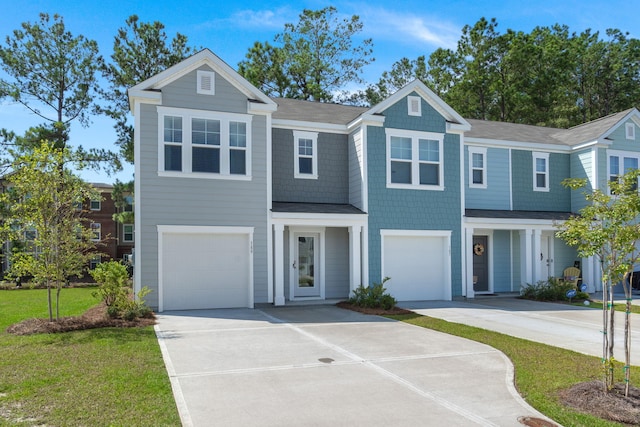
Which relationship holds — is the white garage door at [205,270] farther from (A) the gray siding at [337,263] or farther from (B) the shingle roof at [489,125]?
(B) the shingle roof at [489,125]

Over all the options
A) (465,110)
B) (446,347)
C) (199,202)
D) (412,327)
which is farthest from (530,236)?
(465,110)

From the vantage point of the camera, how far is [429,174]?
53.2 feet

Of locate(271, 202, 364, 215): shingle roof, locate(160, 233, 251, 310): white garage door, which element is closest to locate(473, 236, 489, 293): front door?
locate(271, 202, 364, 215): shingle roof

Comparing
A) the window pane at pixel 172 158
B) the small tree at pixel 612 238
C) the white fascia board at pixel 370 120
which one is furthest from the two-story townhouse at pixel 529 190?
the small tree at pixel 612 238

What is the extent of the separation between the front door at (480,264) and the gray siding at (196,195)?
26.7 feet

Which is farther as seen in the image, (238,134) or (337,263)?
(337,263)

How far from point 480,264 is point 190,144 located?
1105 cm

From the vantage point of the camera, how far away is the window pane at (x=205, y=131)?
13688 millimetres

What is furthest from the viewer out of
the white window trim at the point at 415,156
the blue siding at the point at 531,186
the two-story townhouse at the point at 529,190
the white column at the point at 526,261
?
the blue siding at the point at 531,186

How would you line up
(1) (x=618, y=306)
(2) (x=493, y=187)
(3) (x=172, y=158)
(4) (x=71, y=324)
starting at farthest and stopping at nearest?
(2) (x=493, y=187) → (1) (x=618, y=306) → (3) (x=172, y=158) → (4) (x=71, y=324)

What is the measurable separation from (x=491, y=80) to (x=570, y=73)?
21.4 ft

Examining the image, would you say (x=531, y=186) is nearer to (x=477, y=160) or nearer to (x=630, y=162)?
(x=477, y=160)

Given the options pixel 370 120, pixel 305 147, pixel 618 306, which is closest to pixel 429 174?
pixel 370 120

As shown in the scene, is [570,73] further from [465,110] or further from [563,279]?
[563,279]
